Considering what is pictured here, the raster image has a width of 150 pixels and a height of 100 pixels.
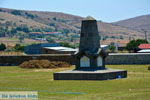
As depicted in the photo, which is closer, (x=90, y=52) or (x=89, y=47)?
(x=89, y=47)

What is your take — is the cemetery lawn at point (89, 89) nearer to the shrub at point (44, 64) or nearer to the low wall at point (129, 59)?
the shrub at point (44, 64)

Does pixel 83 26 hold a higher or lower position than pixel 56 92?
higher

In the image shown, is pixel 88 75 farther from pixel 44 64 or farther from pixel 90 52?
pixel 44 64

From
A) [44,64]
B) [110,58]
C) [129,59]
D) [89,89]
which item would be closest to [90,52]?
[89,89]

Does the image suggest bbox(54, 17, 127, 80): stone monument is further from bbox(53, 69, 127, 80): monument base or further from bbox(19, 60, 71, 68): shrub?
bbox(19, 60, 71, 68): shrub

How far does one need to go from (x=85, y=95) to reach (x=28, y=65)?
96.7ft

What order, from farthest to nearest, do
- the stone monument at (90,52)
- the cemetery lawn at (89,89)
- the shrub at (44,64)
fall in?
the shrub at (44,64), the stone monument at (90,52), the cemetery lawn at (89,89)

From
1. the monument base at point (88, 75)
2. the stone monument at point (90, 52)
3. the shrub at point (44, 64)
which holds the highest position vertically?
the stone monument at point (90, 52)

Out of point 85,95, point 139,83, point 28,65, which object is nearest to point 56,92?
point 85,95

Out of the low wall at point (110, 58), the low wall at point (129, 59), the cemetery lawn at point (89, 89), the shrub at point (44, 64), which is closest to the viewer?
the cemetery lawn at point (89, 89)

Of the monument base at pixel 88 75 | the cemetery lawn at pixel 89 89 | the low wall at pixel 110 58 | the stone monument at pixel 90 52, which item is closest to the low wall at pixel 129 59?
the low wall at pixel 110 58

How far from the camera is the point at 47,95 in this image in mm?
26016

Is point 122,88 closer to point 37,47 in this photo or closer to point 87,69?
point 87,69

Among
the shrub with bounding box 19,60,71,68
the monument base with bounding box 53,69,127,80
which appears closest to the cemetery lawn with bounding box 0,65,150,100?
the monument base with bounding box 53,69,127,80
